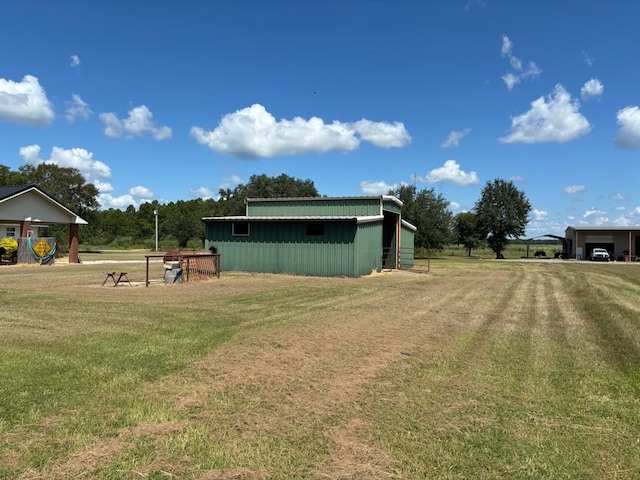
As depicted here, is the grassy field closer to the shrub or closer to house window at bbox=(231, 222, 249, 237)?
house window at bbox=(231, 222, 249, 237)

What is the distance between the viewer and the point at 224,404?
176 inches

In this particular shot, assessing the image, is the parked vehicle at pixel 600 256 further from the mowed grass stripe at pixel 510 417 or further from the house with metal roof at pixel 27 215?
the house with metal roof at pixel 27 215

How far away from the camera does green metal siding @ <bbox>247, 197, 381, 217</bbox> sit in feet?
78.6

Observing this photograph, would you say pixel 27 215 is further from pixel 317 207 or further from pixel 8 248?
pixel 317 207

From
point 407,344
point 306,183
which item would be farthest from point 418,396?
point 306,183

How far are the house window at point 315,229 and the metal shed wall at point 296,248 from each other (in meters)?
0.14

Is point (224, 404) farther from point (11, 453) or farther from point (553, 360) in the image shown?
point (553, 360)

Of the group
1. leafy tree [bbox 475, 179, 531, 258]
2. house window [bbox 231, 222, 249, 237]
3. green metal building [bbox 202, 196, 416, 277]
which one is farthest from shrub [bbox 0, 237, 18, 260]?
leafy tree [bbox 475, 179, 531, 258]

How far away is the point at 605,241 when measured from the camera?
161 ft

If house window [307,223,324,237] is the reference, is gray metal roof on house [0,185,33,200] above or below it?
above

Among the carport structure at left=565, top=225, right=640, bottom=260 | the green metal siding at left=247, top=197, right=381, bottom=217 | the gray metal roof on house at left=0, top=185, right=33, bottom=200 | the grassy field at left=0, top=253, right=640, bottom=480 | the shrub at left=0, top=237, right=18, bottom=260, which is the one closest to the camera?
the grassy field at left=0, top=253, right=640, bottom=480

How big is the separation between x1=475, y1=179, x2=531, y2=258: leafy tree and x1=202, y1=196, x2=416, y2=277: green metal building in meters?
30.6

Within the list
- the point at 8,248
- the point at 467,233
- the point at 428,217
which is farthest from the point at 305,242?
the point at 467,233

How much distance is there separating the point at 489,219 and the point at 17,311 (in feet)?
160
